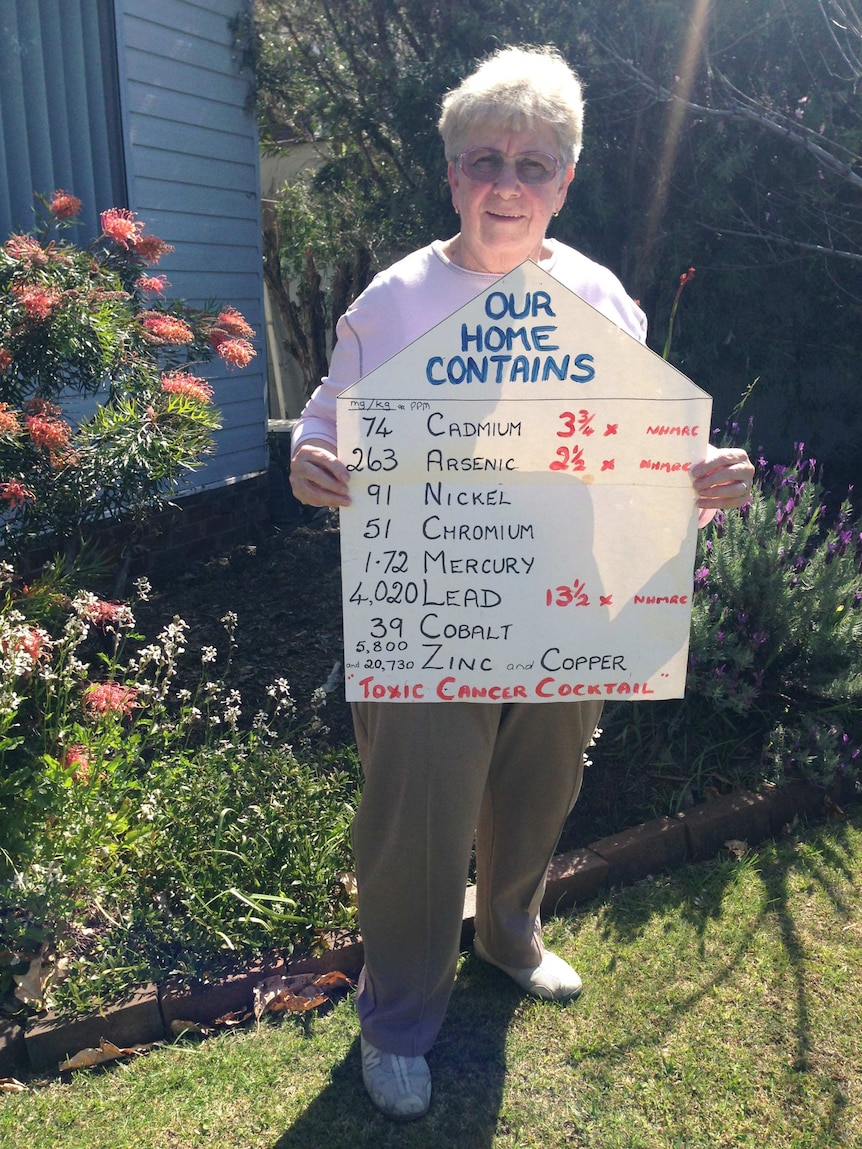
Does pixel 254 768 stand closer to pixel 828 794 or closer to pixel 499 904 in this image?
pixel 499 904

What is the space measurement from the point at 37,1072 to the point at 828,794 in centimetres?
264

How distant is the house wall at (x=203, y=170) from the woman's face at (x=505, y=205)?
11.4 feet

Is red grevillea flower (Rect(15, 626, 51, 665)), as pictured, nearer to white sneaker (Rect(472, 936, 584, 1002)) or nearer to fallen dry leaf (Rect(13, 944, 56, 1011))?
fallen dry leaf (Rect(13, 944, 56, 1011))

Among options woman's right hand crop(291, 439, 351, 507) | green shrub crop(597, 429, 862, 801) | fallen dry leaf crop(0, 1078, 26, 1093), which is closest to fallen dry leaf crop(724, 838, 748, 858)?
green shrub crop(597, 429, 862, 801)

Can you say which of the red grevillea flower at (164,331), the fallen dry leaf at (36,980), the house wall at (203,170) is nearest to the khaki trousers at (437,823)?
the fallen dry leaf at (36,980)

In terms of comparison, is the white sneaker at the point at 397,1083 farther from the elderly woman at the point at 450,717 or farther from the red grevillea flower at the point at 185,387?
the red grevillea flower at the point at 185,387

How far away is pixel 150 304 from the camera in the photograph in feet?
16.9

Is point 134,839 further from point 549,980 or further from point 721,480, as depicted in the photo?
point 721,480

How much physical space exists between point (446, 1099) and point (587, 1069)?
1.16 ft

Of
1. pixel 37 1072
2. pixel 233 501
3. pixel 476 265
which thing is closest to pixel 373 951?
pixel 37 1072

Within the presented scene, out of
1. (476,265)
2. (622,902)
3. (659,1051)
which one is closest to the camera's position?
(476,265)

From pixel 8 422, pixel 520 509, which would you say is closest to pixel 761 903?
pixel 520 509

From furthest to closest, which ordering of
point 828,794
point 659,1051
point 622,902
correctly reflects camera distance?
point 828,794
point 622,902
point 659,1051

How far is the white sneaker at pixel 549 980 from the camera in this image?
260 cm
